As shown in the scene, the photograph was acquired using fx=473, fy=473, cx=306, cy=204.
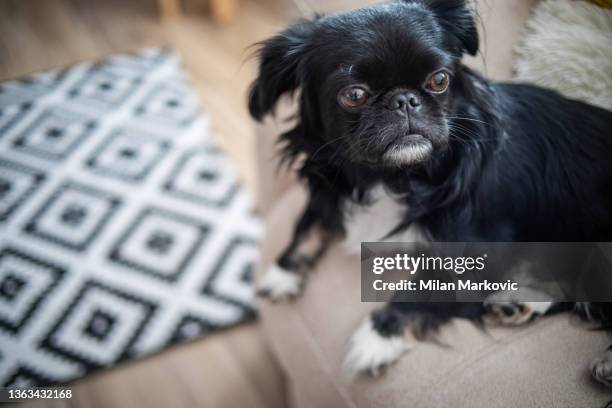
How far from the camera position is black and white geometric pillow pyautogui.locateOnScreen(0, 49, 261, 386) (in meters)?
1.76

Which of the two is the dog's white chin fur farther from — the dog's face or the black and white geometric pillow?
the black and white geometric pillow

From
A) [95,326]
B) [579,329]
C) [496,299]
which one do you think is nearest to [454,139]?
[496,299]

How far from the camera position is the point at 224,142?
97.0 inches

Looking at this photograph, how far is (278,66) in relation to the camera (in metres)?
1.10

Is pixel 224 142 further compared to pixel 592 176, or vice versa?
pixel 224 142

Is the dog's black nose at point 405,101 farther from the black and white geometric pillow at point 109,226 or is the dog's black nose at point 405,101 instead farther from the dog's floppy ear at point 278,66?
the black and white geometric pillow at point 109,226

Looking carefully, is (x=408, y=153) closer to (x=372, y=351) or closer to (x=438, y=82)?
(x=438, y=82)

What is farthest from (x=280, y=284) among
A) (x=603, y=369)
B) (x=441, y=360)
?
(x=603, y=369)

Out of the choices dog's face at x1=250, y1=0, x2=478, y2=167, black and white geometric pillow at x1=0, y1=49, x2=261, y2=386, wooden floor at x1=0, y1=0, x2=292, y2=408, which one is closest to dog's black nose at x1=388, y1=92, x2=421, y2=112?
dog's face at x1=250, y1=0, x2=478, y2=167

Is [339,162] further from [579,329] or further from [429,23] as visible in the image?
[579,329]

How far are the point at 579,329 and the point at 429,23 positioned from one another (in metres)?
0.73

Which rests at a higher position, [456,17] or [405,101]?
[456,17]

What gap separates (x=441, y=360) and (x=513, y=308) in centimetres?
21

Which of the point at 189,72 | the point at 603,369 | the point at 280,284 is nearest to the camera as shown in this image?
the point at 603,369
